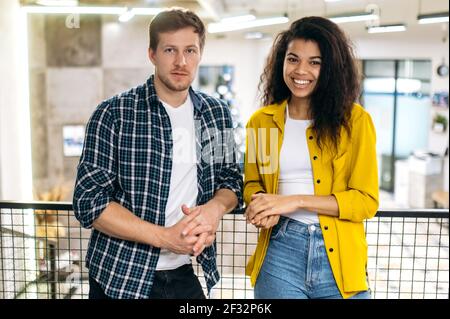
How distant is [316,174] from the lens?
128 centimetres

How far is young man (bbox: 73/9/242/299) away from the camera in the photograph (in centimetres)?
122

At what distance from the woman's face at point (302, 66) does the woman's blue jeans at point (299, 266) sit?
0.34 meters

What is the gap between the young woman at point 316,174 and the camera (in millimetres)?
1251

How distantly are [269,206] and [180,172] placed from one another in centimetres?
24

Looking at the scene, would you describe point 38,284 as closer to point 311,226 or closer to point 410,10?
point 311,226

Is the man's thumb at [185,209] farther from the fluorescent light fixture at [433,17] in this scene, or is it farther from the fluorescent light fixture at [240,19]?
the fluorescent light fixture at [433,17]

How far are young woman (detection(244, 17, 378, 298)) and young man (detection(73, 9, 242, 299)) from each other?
5.7 inches

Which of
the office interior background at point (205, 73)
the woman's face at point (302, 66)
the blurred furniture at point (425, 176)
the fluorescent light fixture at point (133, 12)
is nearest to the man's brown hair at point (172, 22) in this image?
the woman's face at point (302, 66)

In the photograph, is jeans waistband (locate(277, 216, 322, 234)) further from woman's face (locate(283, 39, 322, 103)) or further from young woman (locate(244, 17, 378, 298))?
woman's face (locate(283, 39, 322, 103))

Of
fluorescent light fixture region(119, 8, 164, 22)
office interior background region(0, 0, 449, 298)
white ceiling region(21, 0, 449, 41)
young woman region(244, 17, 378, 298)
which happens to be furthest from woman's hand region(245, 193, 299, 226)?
white ceiling region(21, 0, 449, 41)

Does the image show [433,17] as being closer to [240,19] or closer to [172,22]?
[240,19]
